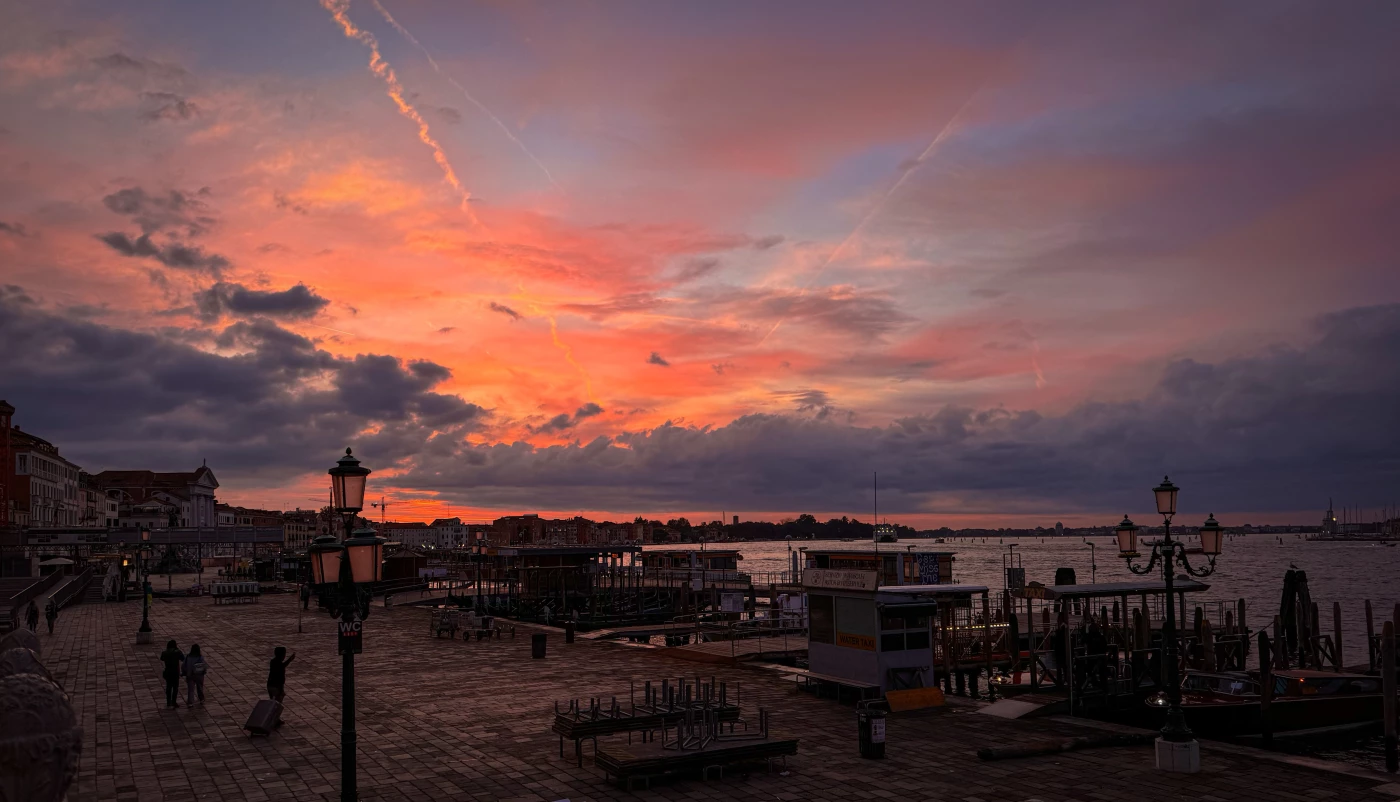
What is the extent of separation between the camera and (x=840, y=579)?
2364cm

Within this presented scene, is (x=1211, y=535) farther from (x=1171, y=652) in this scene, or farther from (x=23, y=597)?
(x=23, y=597)

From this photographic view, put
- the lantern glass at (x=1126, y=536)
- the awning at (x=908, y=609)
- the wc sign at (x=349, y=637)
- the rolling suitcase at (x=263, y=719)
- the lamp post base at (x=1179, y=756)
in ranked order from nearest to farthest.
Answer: the wc sign at (x=349, y=637) → the lamp post base at (x=1179, y=756) → the rolling suitcase at (x=263, y=719) → the lantern glass at (x=1126, y=536) → the awning at (x=908, y=609)

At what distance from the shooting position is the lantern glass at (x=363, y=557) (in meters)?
11.5

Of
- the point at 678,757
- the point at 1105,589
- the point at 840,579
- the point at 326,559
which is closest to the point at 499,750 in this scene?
the point at 678,757

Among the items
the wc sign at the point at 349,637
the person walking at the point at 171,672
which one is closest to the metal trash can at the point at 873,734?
the wc sign at the point at 349,637

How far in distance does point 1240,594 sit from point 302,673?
99.4m

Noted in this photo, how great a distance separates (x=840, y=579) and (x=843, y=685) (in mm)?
2583

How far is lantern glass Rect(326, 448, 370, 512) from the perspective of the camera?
39.0 feet

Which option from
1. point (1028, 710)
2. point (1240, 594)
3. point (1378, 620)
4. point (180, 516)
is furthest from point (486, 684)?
point (180, 516)

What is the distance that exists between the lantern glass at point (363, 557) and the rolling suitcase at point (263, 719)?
987cm

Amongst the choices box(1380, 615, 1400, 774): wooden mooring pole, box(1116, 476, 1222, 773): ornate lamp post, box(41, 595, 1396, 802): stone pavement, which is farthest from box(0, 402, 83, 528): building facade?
box(1380, 615, 1400, 774): wooden mooring pole

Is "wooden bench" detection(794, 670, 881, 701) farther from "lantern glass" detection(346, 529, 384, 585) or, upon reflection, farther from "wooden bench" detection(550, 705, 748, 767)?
"lantern glass" detection(346, 529, 384, 585)

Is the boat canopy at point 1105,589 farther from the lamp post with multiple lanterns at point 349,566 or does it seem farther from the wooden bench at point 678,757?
the lamp post with multiple lanterns at point 349,566

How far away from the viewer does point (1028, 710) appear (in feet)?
69.9
